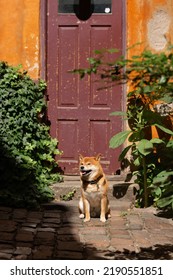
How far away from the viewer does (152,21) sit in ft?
27.9

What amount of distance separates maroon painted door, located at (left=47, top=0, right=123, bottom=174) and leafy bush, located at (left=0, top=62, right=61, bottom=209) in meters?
0.26

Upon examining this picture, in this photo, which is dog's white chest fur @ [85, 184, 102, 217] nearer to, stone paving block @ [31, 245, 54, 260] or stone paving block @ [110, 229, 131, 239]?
stone paving block @ [110, 229, 131, 239]

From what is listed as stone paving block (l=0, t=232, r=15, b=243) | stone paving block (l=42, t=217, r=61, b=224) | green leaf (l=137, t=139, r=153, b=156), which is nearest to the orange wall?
green leaf (l=137, t=139, r=153, b=156)

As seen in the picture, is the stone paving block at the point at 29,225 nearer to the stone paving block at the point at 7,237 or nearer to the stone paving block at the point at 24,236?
the stone paving block at the point at 24,236

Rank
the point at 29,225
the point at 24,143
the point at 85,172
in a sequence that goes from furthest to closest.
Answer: the point at 24,143 → the point at 85,172 → the point at 29,225

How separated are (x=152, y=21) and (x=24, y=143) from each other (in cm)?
252

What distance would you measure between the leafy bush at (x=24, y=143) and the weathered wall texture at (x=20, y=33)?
8.0 inches

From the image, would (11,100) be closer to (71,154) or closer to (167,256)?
(71,154)

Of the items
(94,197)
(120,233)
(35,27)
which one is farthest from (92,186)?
(35,27)

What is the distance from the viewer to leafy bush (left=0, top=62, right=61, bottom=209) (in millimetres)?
7926

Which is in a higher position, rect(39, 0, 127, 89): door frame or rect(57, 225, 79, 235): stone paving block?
rect(39, 0, 127, 89): door frame

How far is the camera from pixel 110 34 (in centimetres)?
873

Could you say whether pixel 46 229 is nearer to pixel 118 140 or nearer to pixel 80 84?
pixel 118 140
